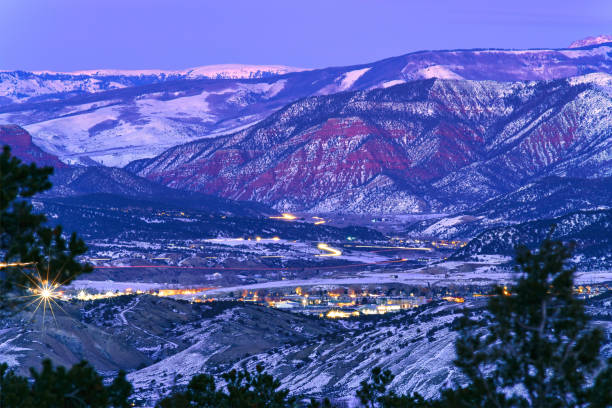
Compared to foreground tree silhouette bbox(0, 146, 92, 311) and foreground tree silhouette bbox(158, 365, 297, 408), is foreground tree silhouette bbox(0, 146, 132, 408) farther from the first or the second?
foreground tree silhouette bbox(158, 365, 297, 408)

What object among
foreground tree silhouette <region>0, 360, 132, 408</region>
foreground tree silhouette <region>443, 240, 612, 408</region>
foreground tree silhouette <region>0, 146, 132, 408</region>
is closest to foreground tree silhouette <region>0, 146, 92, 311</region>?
foreground tree silhouette <region>0, 146, 132, 408</region>

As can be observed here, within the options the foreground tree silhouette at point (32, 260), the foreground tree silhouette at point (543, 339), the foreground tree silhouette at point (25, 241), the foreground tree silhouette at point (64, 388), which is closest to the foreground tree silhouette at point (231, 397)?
the foreground tree silhouette at point (64, 388)

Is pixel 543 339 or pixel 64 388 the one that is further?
pixel 64 388

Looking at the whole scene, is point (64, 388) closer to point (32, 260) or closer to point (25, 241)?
point (32, 260)

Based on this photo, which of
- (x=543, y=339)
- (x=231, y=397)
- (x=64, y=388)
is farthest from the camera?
(x=231, y=397)

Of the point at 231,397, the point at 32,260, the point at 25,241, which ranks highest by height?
the point at 25,241

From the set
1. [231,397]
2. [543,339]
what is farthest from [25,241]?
[231,397]

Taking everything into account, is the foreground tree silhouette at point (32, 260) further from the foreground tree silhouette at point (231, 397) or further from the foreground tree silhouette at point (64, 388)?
the foreground tree silhouette at point (231, 397)

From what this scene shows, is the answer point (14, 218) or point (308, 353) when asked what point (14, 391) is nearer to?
point (14, 218)
